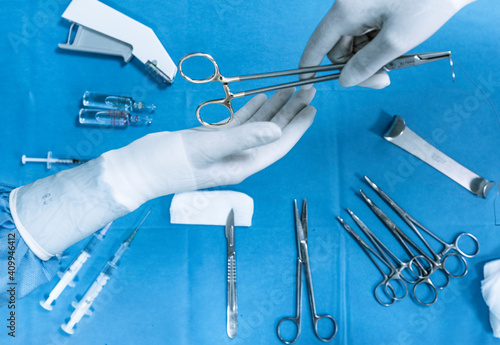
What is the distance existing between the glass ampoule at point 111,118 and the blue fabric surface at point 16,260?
37cm

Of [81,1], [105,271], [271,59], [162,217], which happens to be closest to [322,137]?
[271,59]

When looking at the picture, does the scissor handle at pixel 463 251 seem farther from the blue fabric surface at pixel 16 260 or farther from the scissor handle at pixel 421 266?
the blue fabric surface at pixel 16 260

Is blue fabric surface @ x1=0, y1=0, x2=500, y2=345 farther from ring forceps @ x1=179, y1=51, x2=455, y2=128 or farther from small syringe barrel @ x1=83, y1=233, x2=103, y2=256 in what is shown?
ring forceps @ x1=179, y1=51, x2=455, y2=128

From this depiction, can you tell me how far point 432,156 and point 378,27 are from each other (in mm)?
554

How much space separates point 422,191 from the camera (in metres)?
1.25

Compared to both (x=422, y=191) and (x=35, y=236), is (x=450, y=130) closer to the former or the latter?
(x=422, y=191)

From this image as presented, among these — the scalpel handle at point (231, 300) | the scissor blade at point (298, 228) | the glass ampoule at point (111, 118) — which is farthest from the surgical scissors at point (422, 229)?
the glass ampoule at point (111, 118)

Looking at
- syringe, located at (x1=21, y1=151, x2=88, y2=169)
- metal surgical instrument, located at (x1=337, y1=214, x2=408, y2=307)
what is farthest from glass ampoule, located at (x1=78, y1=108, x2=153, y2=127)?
metal surgical instrument, located at (x1=337, y1=214, x2=408, y2=307)

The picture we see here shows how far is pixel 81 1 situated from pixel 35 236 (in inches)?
33.6

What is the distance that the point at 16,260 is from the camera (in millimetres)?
910

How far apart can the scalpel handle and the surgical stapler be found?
2.15ft

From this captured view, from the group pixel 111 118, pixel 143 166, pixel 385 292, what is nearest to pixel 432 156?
pixel 385 292

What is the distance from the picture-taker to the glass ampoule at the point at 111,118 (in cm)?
122

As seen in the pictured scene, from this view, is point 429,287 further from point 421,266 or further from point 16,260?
point 16,260
